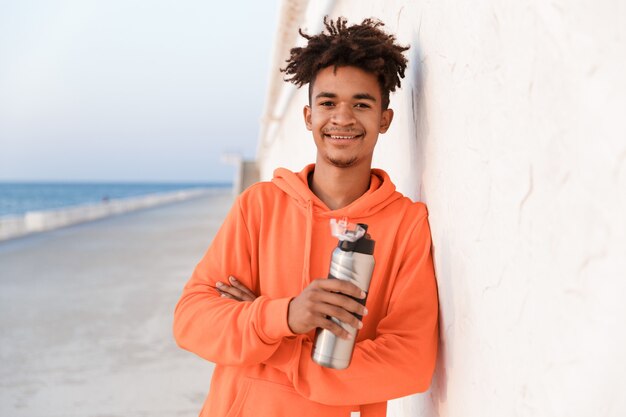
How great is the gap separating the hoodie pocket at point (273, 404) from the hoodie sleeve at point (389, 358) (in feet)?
0.24

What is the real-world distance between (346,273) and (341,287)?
4 centimetres

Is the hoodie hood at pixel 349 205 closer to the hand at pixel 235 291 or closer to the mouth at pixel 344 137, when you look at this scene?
the mouth at pixel 344 137

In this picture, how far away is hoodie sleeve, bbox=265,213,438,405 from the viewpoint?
1378 mm

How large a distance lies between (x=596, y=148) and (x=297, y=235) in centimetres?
90

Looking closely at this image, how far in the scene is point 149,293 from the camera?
670cm

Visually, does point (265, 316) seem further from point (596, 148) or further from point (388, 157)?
point (388, 157)

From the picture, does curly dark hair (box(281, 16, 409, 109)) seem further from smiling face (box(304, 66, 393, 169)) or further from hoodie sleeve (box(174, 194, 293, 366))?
hoodie sleeve (box(174, 194, 293, 366))

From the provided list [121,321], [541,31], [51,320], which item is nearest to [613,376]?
[541,31]

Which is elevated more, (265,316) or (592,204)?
(592,204)

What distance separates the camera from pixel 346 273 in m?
1.21

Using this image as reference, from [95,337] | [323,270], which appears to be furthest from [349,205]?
[95,337]

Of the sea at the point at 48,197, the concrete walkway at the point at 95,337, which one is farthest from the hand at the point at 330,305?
the sea at the point at 48,197

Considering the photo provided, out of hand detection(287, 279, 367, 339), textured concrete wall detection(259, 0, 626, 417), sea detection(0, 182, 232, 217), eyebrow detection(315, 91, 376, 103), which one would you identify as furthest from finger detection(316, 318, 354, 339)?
sea detection(0, 182, 232, 217)

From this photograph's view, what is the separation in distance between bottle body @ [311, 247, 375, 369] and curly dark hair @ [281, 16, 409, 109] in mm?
559
